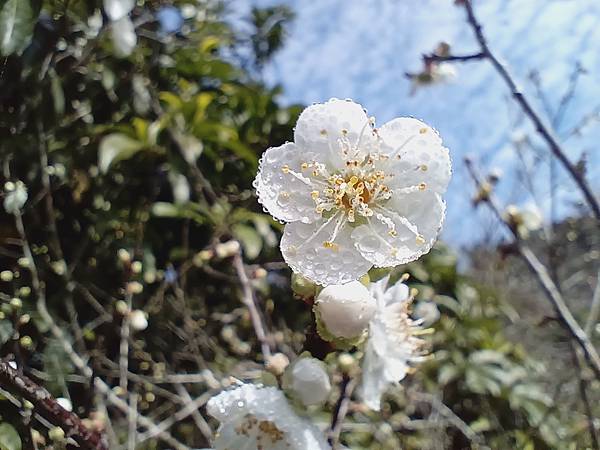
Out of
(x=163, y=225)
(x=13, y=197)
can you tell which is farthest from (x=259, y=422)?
(x=163, y=225)

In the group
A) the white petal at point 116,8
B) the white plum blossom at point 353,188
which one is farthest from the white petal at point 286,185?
the white petal at point 116,8

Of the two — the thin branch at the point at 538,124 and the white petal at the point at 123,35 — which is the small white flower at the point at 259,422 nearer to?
the thin branch at the point at 538,124

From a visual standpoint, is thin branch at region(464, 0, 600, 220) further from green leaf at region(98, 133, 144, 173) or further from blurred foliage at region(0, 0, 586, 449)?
green leaf at region(98, 133, 144, 173)

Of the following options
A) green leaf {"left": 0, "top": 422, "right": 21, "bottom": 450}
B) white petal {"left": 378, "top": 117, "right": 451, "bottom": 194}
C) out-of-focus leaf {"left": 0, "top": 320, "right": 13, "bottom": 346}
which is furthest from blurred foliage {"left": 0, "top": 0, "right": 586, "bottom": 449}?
white petal {"left": 378, "top": 117, "right": 451, "bottom": 194}

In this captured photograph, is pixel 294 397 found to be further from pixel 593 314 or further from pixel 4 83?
pixel 4 83

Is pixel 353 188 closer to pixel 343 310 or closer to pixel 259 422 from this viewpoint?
pixel 343 310

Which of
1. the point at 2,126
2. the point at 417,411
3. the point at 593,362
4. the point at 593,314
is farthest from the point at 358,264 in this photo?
the point at 417,411
